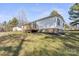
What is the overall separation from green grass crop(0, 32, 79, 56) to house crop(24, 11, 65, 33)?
2.2 inches

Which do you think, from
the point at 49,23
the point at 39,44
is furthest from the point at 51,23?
the point at 39,44

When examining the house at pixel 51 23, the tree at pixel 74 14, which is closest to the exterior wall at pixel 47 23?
the house at pixel 51 23

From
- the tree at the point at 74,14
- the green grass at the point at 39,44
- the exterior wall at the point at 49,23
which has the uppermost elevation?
the tree at the point at 74,14

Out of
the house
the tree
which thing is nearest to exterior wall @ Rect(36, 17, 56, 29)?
the house

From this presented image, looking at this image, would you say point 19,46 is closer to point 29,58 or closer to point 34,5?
point 29,58

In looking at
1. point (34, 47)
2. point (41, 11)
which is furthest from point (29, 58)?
point (41, 11)

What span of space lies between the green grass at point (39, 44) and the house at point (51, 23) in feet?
0.18

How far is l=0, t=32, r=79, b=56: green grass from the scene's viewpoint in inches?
56.5

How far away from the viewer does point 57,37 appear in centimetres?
148

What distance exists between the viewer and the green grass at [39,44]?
56.5 inches

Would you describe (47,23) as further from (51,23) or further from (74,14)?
(74,14)

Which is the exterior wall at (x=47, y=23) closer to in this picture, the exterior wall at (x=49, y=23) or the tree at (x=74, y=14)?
the exterior wall at (x=49, y=23)

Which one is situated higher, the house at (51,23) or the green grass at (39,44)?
the house at (51,23)

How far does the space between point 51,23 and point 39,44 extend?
0.72 feet
